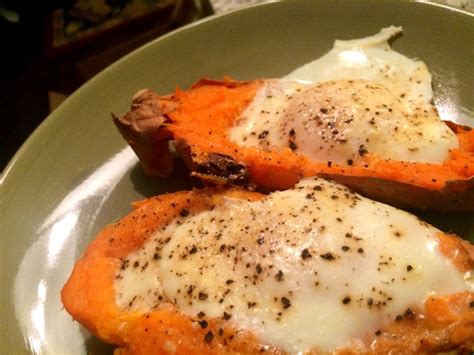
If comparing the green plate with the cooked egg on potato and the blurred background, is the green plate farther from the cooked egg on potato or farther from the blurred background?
the blurred background

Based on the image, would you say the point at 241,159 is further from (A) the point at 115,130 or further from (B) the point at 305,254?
(A) the point at 115,130

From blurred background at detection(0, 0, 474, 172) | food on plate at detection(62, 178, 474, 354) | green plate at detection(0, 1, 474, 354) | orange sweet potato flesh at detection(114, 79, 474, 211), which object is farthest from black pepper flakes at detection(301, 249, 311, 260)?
blurred background at detection(0, 0, 474, 172)

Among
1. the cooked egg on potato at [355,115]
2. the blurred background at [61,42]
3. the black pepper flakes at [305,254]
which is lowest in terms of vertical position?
the blurred background at [61,42]

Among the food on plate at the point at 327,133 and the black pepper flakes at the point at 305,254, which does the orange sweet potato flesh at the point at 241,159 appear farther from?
the black pepper flakes at the point at 305,254

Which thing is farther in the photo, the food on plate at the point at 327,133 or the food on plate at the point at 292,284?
the food on plate at the point at 327,133

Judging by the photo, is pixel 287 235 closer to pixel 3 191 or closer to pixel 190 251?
pixel 190 251

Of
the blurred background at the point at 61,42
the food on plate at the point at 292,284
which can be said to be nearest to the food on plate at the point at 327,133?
the food on plate at the point at 292,284

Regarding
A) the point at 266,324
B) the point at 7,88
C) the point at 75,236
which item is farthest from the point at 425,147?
the point at 7,88
